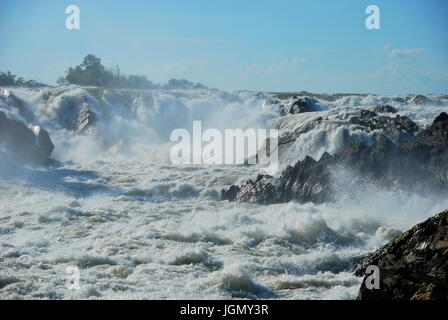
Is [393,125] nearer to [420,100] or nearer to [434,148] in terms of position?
[434,148]

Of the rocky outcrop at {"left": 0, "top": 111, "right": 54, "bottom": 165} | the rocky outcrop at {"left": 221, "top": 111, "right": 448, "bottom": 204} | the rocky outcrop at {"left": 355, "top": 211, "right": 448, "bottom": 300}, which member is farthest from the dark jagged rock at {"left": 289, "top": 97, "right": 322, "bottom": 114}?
the rocky outcrop at {"left": 355, "top": 211, "right": 448, "bottom": 300}

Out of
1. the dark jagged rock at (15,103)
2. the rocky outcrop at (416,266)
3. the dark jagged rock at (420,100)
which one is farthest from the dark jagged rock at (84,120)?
the rocky outcrop at (416,266)

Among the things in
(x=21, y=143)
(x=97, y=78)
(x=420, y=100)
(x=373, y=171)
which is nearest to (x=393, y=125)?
(x=373, y=171)

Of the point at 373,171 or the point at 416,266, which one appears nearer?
the point at 416,266

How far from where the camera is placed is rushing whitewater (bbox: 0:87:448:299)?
1184cm

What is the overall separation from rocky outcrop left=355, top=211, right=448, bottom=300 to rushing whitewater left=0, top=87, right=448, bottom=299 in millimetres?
1444

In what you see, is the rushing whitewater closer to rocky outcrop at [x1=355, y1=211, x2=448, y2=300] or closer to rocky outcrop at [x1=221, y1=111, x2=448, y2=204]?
rocky outcrop at [x1=221, y1=111, x2=448, y2=204]

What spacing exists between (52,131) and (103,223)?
25091 mm

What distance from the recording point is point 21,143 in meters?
31.7

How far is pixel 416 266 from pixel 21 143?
26.6 m

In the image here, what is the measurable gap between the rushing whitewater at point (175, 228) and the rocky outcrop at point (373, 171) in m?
0.73

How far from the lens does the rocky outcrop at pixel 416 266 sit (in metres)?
8.44
